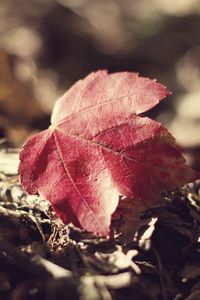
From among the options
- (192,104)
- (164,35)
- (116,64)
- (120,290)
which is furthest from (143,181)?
(164,35)

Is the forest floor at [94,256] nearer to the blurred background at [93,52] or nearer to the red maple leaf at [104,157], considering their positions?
the red maple leaf at [104,157]

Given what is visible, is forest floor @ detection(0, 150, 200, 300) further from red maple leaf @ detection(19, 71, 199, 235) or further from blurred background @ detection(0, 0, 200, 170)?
blurred background @ detection(0, 0, 200, 170)

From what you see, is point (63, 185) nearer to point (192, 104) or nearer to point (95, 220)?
point (95, 220)

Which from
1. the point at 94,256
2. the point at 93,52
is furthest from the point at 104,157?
the point at 93,52

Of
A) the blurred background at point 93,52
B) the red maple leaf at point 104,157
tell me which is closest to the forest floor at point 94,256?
the red maple leaf at point 104,157

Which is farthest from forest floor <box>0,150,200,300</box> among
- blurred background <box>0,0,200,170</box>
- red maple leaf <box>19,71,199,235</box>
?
blurred background <box>0,0,200,170</box>

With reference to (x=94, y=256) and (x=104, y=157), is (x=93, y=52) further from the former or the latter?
(x=94, y=256)
